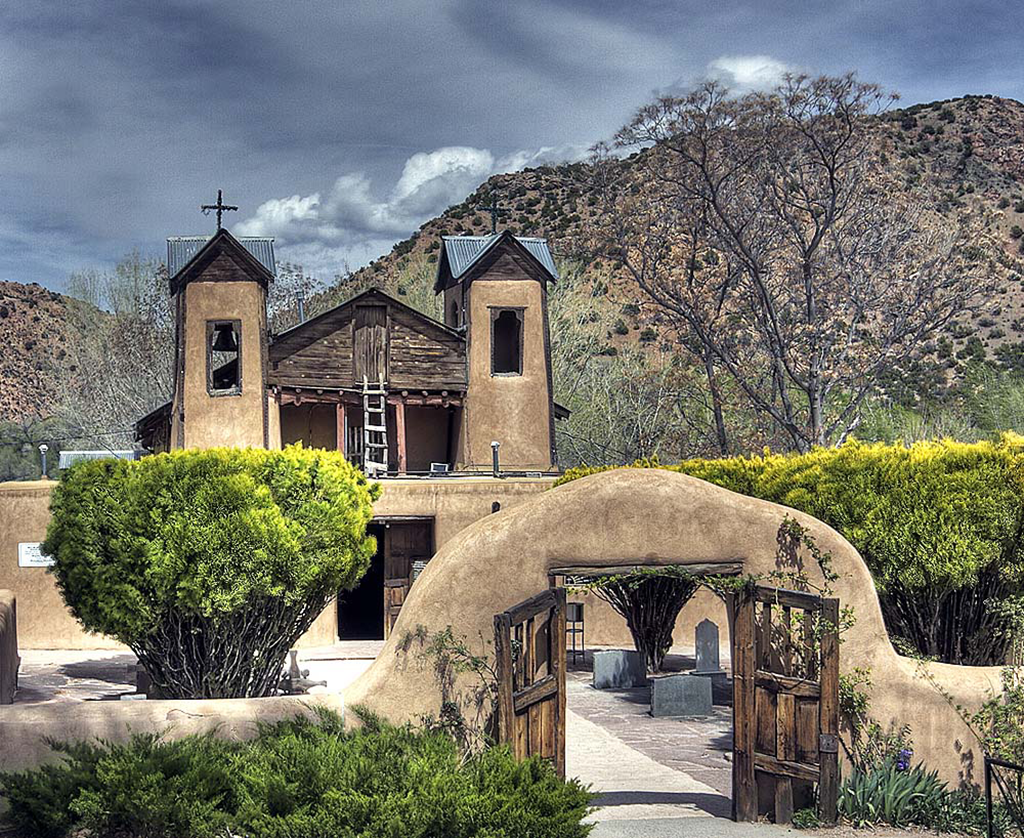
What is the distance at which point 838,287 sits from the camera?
32.4 metres

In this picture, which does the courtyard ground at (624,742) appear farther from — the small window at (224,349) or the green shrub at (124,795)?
the small window at (224,349)

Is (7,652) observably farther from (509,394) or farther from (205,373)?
(509,394)

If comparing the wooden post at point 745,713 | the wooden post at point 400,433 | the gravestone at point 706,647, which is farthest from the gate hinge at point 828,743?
the wooden post at point 400,433

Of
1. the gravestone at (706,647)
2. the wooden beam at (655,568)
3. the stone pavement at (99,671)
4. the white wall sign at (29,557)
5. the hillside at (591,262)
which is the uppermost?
the hillside at (591,262)

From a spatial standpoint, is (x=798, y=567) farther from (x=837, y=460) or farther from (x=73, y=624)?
(x=73, y=624)

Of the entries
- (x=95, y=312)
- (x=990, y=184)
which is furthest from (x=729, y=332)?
(x=990, y=184)

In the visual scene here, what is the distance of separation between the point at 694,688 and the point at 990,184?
60161 millimetres

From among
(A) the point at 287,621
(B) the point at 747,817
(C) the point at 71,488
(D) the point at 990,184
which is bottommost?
(B) the point at 747,817

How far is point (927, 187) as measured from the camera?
55156mm

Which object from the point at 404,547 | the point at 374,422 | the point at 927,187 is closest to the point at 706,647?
the point at 404,547

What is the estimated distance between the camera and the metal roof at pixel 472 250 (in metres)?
34.6

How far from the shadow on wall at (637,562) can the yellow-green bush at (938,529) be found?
2712mm

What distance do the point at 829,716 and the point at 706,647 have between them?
9411mm

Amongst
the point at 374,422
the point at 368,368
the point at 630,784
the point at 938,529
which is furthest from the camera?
the point at 374,422
